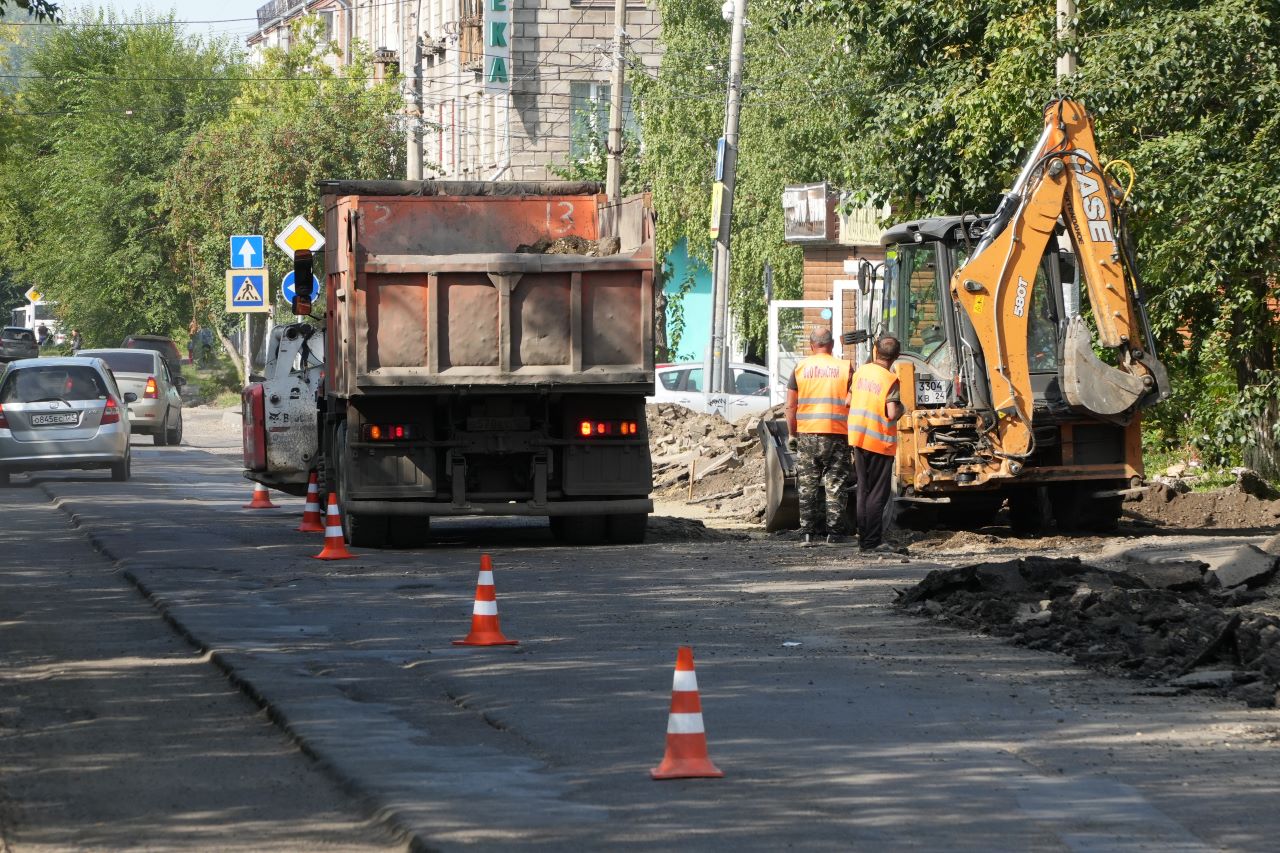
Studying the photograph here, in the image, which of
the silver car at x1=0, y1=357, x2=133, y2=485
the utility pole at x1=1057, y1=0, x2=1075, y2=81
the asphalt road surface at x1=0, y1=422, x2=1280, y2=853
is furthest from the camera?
the silver car at x1=0, y1=357, x2=133, y2=485

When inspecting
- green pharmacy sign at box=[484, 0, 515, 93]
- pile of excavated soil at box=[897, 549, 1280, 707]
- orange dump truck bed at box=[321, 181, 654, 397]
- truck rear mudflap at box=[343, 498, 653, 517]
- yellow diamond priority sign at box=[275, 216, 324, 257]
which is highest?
green pharmacy sign at box=[484, 0, 515, 93]

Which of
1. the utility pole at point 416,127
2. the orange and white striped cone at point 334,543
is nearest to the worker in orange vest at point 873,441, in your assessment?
the orange and white striped cone at point 334,543

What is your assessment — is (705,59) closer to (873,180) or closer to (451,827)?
(873,180)

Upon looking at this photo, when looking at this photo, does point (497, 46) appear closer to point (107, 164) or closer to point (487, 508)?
point (107, 164)

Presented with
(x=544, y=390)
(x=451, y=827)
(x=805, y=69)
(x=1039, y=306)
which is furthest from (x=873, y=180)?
(x=451, y=827)

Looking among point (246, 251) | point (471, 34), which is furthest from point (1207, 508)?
point (471, 34)

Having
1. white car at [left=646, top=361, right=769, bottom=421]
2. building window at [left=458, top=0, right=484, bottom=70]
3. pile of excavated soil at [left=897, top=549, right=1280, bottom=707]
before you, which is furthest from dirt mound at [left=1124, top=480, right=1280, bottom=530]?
building window at [left=458, top=0, right=484, bottom=70]

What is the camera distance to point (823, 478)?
648 inches

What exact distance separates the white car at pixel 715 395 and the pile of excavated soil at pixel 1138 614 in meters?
17.6

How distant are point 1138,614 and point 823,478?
5.61 meters

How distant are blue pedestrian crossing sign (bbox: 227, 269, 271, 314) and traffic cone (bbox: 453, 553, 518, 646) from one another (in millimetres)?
20122

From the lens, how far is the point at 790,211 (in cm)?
3678

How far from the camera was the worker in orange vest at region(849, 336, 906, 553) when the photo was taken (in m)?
15.7

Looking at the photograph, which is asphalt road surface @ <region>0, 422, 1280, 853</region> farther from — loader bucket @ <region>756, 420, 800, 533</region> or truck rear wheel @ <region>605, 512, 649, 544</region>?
loader bucket @ <region>756, 420, 800, 533</region>
